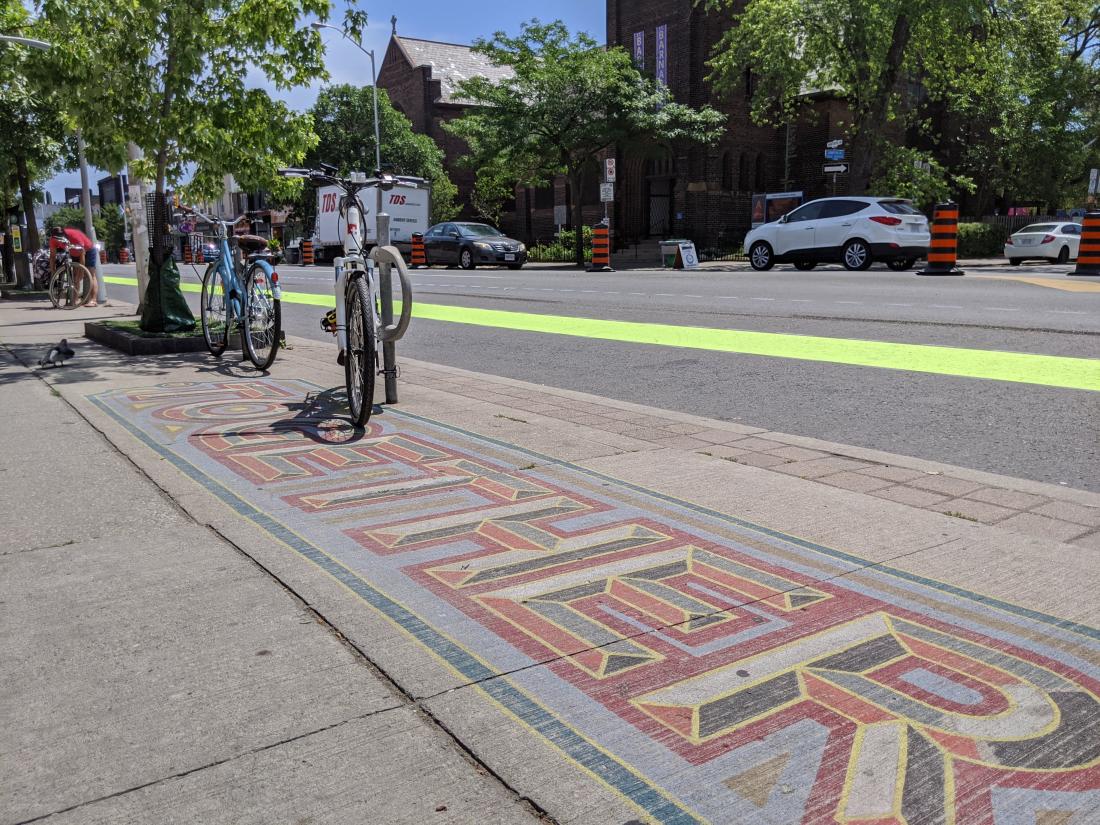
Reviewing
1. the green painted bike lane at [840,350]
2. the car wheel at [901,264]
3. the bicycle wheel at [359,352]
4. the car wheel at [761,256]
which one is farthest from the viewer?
the car wheel at [761,256]

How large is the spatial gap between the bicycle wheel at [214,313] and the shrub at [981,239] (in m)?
30.7

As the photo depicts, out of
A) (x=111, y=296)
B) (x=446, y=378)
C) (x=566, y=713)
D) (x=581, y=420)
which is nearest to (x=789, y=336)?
(x=446, y=378)

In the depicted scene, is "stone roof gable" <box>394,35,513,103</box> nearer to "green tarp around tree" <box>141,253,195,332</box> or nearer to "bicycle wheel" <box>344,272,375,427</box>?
"green tarp around tree" <box>141,253,195,332</box>

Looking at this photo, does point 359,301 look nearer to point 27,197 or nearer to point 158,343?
point 158,343

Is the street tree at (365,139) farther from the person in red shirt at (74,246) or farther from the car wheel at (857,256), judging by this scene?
the person in red shirt at (74,246)

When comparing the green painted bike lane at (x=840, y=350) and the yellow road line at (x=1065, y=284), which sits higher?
the yellow road line at (x=1065, y=284)

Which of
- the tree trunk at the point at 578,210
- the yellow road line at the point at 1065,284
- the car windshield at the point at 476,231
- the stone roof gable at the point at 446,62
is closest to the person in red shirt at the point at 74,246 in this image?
the car windshield at the point at 476,231

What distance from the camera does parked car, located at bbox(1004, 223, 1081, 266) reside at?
28.6m


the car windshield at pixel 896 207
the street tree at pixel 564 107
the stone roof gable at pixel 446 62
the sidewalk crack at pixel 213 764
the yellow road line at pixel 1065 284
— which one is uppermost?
the stone roof gable at pixel 446 62

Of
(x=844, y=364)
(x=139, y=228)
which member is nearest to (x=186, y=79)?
(x=139, y=228)

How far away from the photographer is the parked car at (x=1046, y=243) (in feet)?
93.7

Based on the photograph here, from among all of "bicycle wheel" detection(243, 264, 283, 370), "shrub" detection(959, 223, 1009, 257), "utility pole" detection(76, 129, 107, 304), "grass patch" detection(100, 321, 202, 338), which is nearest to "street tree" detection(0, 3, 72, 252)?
"utility pole" detection(76, 129, 107, 304)

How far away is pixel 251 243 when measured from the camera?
8.05 m

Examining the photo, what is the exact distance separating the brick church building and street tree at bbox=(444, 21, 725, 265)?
6.36 ft
